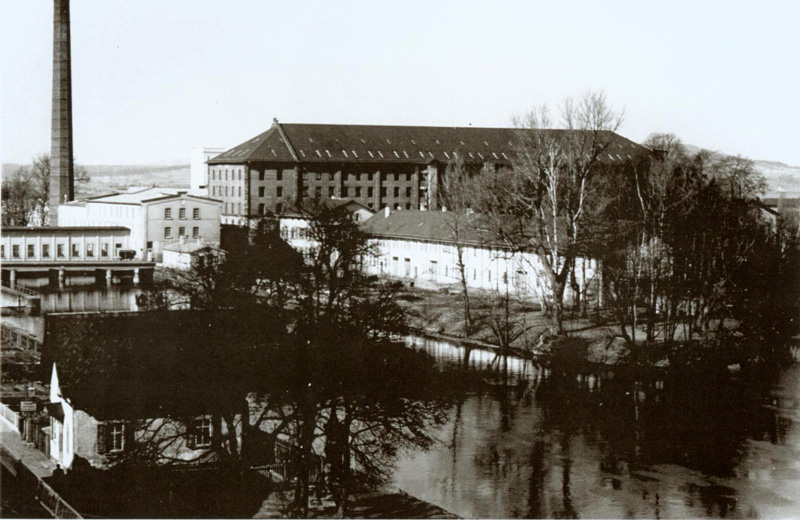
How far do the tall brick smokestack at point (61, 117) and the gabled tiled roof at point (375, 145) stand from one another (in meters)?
5.99

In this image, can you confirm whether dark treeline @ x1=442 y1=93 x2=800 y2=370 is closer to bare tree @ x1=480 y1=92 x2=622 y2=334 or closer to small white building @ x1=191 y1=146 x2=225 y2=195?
bare tree @ x1=480 y1=92 x2=622 y2=334

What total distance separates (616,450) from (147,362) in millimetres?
6181

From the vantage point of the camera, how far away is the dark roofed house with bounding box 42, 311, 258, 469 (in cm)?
1030

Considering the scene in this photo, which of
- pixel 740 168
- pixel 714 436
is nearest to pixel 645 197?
pixel 740 168

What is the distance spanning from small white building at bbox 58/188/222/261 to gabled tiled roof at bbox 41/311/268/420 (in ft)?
45.4

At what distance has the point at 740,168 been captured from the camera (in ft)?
70.4

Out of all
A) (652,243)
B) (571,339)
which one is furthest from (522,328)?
(652,243)

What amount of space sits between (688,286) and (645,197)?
225 cm

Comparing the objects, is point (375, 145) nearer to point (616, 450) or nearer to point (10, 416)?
point (616, 450)

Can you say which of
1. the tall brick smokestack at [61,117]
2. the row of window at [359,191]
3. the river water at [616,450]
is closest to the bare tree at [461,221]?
the river water at [616,450]

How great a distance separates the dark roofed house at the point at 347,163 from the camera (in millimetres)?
35438

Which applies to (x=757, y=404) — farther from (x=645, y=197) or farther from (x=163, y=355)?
(x=163, y=355)

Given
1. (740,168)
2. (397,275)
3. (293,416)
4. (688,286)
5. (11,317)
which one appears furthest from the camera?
(397,275)

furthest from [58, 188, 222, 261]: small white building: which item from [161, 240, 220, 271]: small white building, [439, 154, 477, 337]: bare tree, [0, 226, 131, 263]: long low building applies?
[439, 154, 477, 337]: bare tree
